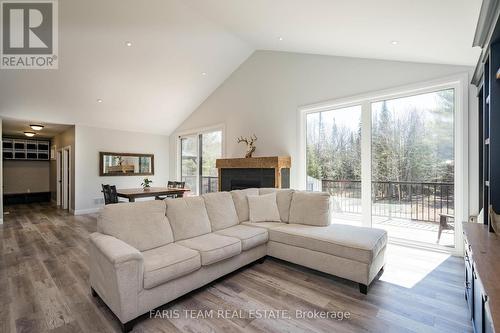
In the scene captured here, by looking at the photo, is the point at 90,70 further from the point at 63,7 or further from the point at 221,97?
the point at 221,97

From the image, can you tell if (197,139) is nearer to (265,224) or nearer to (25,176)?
(265,224)

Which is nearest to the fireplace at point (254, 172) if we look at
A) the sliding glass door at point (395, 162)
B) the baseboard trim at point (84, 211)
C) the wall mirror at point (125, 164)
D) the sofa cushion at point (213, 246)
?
the sliding glass door at point (395, 162)

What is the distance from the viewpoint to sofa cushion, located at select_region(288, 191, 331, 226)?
321 cm

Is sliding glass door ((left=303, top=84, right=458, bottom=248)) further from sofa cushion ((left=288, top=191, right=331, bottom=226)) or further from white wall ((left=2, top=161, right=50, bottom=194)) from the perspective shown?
white wall ((left=2, top=161, right=50, bottom=194))

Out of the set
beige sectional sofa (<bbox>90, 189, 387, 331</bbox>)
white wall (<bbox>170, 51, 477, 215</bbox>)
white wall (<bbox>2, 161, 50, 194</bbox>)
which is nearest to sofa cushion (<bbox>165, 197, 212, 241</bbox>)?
beige sectional sofa (<bbox>90, 189, 387, 331</bbox>)

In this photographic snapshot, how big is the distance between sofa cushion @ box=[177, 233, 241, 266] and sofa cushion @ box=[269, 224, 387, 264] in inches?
27.2

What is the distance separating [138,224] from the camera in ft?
8.14

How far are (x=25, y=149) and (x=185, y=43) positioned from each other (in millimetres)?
8056

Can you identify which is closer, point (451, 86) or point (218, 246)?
point (218, 246)

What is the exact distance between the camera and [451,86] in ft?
11.2

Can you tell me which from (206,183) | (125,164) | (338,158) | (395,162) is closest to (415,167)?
(395,162)

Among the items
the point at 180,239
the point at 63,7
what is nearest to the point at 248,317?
the point at 180,239

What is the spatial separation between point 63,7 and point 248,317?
471 cm

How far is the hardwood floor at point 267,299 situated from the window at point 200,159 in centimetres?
407
